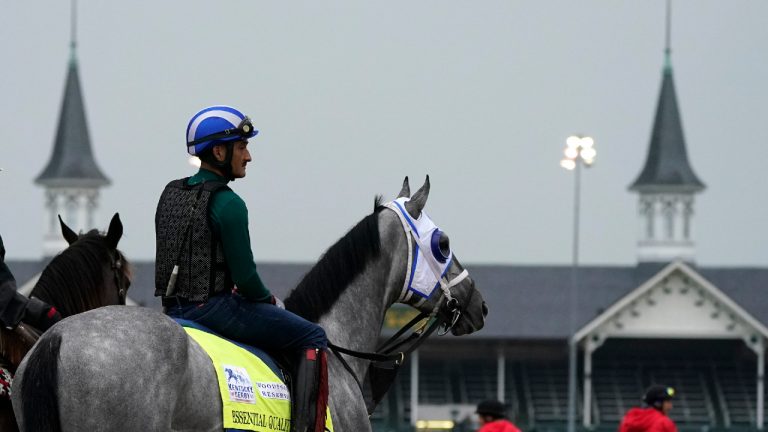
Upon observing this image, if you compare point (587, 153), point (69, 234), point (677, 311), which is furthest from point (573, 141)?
point (69, 234)

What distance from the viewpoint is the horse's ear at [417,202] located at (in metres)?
7.99

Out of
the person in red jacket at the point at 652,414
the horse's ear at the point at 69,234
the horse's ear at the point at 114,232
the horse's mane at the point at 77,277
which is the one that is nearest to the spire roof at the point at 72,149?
the person in red jacket at the point at 652,414

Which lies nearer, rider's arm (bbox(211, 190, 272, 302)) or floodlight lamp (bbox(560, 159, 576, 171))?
rider's arm (bbox(211, 190, 272, 302))

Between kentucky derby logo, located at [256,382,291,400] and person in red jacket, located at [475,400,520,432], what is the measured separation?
9.03 m

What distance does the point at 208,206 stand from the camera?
696 centimetres

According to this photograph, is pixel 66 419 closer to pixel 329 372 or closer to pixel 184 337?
pixel 184 337

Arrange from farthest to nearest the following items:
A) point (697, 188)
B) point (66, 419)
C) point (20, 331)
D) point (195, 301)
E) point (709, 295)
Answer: point (697, 188), point (709, 295), point (20, 331), point (195, 301), point (66, 419)

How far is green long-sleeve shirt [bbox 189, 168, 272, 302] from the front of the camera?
6.91 metres

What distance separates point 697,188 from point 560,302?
51.7 feet

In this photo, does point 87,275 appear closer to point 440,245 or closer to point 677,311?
point 440,245

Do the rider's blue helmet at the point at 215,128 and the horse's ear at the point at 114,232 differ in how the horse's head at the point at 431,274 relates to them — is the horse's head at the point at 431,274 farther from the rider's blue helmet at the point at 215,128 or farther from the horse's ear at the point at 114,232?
the horse's ear at the point at 114,232

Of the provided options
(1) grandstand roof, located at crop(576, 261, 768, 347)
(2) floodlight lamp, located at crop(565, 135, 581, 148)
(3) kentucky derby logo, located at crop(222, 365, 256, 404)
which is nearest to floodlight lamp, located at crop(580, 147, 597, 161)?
(2) floodlight lamp, located at crop(565, 135, 581, 148)

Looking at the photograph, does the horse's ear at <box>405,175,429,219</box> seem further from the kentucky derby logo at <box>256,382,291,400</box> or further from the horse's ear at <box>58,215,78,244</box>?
the horse's ear at <box>58,215,78,244</box>

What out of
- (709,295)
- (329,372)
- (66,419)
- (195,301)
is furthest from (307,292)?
(709,295)
